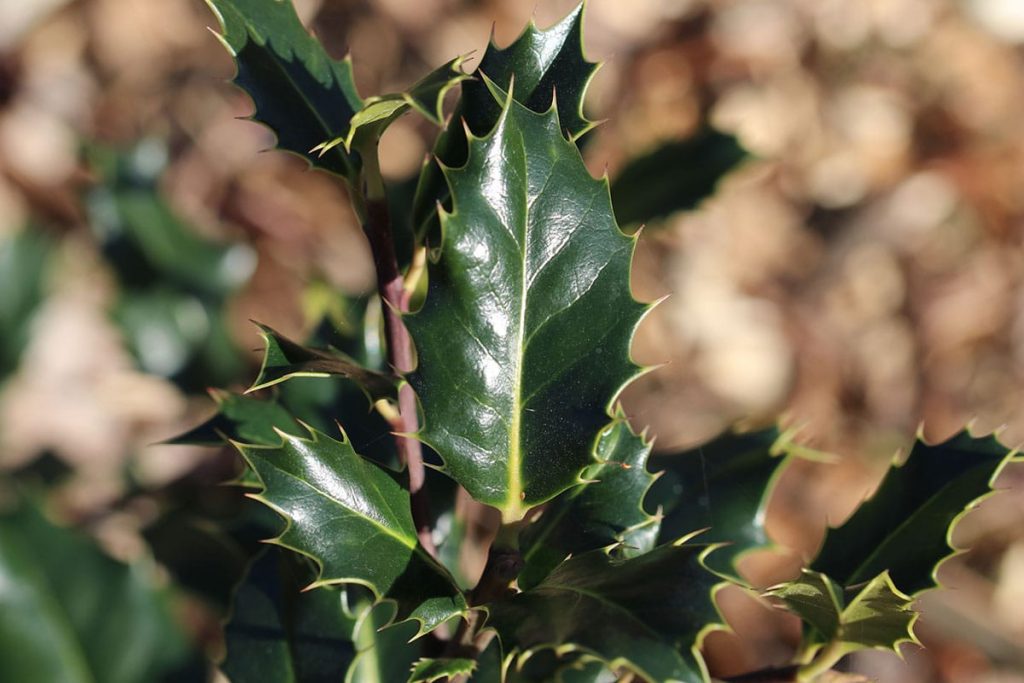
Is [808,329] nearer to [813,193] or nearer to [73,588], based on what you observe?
[813,193]

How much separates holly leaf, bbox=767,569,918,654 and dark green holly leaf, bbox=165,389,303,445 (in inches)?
15.5

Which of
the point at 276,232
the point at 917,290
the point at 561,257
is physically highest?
the point at 561,257

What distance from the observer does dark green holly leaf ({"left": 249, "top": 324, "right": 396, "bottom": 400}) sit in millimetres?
590

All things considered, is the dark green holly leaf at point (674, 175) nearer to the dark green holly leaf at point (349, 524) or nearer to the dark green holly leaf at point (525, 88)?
the dark green holly leaf at point (525, 88)

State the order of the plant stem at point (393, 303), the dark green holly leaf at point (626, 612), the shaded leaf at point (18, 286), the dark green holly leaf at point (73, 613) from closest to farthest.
A: the dark green holly leaf at point (626, 612), the plant stem at point (393, 303), the dark green holly leaf at point (73, 613), the shaded leaf at point (18, 286)

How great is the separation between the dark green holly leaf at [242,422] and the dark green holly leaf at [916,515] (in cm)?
41

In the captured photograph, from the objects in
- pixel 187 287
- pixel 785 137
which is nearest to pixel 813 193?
pixel 785 137

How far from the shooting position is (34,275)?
5.59 feet

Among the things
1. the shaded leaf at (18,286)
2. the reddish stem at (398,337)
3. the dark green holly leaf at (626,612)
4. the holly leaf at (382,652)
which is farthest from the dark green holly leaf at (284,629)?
the shaded leaf at (18,286)

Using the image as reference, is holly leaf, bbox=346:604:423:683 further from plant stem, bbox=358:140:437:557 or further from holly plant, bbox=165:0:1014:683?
plant stem, bbox=358:140:437:557

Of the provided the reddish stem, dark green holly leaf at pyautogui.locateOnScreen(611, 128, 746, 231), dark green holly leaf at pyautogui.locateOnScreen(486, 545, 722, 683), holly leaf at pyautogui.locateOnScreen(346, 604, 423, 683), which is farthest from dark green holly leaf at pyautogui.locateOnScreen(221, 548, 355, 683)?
dark green holly leaf at pyautogui.locateOnScreen(611, 128, 746, 231)

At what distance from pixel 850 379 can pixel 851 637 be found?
6.26 ft

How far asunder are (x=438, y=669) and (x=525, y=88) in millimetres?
345

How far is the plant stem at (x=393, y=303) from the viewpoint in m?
0.62
